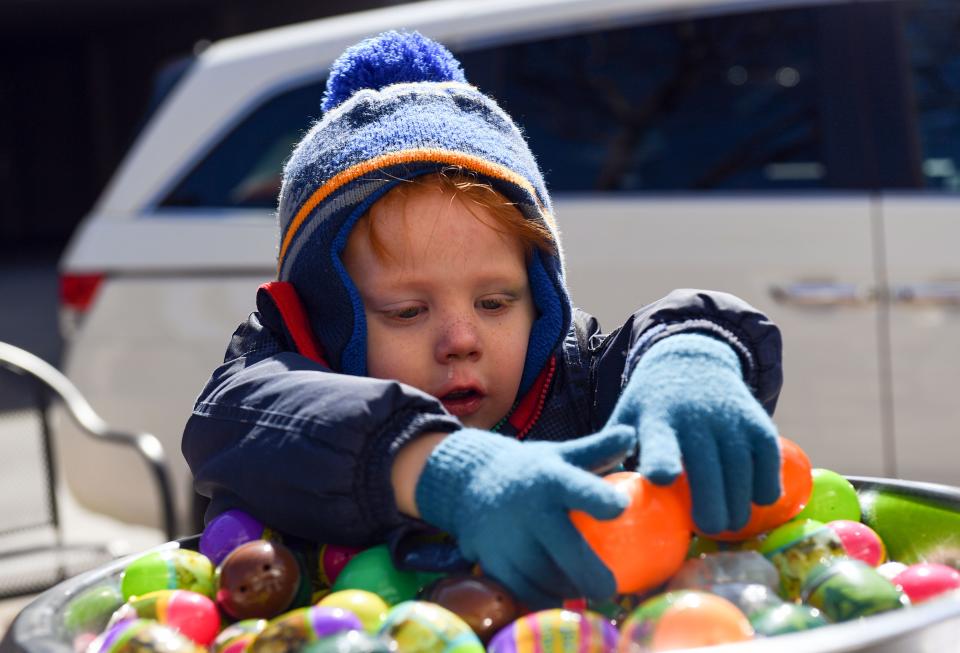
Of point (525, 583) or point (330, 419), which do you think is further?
point (330, 419)

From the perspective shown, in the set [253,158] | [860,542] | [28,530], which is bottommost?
[28,530]

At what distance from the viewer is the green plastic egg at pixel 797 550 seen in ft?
4.56

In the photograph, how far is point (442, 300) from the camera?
5.90 ft

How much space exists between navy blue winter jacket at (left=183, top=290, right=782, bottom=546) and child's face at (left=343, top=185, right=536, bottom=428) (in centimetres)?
13

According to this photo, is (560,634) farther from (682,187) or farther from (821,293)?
(682,187)

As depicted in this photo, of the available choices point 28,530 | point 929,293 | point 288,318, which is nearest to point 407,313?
point 288,318

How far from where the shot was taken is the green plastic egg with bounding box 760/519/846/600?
1.39 m

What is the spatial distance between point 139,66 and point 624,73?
1966cm

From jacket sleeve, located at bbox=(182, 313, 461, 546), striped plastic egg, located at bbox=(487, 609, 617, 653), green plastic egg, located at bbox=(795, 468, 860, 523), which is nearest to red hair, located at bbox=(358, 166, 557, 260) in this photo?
jacket sleeve, located at bbox=(182, 313, 461, 546)

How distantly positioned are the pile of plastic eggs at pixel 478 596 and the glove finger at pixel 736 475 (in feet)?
0.22

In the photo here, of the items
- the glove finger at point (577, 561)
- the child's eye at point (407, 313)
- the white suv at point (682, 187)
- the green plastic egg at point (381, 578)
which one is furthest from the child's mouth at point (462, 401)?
the white suv at point (682, 187)

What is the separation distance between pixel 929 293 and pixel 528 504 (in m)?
2.87

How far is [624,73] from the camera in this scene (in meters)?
4.07

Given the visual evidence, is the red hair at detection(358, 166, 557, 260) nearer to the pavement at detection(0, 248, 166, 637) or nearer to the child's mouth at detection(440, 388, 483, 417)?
the child's mouth at detection(440, 388, 483, 417)
